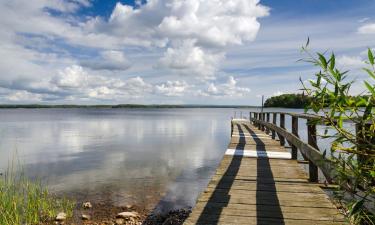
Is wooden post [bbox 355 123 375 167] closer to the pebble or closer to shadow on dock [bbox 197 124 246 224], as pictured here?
shadow on dock [bbox 197 124 246 224]

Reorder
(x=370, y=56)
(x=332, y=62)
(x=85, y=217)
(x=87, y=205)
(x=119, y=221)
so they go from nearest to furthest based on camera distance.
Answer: (x=370, y=56)
(x=332, y=62)
(x=119, y=221)
(x=85, y=217)
(x=87, y=205)

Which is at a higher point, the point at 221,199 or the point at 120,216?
the point at 221,199

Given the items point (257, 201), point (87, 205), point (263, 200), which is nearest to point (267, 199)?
point (263, 200)

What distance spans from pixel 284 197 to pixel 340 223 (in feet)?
3.99

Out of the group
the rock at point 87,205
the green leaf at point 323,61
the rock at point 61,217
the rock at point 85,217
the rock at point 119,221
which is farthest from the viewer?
the rock at point 87,205

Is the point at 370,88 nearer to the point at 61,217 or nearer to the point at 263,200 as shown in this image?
the point at 263,200

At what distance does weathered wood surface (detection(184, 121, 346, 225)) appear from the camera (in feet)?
12.5

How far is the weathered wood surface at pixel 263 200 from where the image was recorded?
3818mm

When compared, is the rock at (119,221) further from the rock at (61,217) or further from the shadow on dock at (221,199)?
the shadow on dock at (221,199)

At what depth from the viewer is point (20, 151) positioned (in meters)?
24.4

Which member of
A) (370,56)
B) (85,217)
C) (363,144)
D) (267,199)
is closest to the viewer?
(370,56)

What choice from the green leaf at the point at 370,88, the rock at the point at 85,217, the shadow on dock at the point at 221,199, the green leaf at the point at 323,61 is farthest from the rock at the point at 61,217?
the green leaf at the point at 370,88

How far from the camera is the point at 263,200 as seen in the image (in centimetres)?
461

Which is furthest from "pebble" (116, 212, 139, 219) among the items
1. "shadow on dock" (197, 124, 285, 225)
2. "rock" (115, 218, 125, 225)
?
"shadow on dock" (197, 124, 285, 225)
